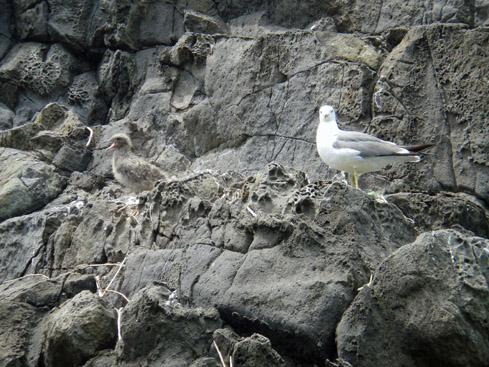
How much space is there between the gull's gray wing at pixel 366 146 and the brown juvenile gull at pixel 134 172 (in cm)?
280

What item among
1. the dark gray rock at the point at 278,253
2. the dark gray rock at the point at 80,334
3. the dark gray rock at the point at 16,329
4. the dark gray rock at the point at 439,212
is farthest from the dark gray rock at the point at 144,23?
the dark gray rock at the point at 80,334

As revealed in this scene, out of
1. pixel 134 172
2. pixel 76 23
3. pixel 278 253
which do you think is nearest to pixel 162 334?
pixel 278 253

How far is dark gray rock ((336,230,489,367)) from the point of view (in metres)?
4.37

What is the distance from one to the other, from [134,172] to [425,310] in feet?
17.5

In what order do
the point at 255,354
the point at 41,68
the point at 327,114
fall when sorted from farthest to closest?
the point at 41,68, the point at 327,114, the point at 255,354

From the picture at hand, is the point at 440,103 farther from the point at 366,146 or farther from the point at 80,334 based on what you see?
the point at 80,334

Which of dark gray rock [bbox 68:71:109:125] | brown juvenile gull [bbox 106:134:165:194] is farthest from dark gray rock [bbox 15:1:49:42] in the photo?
brown juvenile gull [bbox 106:134:165:194]

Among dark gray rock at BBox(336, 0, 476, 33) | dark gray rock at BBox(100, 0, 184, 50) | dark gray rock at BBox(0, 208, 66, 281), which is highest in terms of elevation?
dark gray rock at BBox(336, 0, 476, 33)

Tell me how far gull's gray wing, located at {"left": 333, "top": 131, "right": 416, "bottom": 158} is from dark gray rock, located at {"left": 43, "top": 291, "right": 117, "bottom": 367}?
10.2 ft

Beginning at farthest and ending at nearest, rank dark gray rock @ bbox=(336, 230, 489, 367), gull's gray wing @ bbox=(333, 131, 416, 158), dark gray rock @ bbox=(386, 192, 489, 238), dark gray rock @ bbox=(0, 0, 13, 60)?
dark gray rock @ bbox=(0, 0, 13, 60) → gull's gray wing @ bbox=(333, 131, 416, 158) → dark gray rock @ bbox=(386, 192, 489, 238) → dark gray rock @ bbox=(336, 230, 489, 367)

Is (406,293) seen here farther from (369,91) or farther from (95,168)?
(95,168)

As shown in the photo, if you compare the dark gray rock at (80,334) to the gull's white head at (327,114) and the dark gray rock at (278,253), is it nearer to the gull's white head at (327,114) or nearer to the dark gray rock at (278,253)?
the dark gray rock at (278,253)

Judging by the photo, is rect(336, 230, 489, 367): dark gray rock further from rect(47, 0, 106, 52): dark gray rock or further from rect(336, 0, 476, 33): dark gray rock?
rect(47, 0, 106, 52): dark gray rock

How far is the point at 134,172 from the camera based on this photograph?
9.01m
